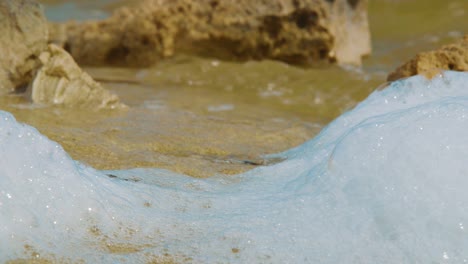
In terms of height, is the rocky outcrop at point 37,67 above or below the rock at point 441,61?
below

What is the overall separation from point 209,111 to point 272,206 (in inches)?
83.7

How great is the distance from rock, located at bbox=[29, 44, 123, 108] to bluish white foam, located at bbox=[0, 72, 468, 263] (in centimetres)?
139

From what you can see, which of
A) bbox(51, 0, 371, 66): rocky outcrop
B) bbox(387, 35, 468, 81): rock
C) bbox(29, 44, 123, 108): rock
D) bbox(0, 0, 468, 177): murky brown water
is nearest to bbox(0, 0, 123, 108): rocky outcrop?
bbox(29, 44, 123, 108): rock

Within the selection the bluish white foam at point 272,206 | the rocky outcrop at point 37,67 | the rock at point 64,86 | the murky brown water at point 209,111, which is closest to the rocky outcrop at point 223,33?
the murky brown water at point 209,111

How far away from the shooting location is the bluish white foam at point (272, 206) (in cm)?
201

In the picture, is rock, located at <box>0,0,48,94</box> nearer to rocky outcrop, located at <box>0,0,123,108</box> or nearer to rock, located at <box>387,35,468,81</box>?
rocky outcrop, located at <box>0,0,123,108</box>

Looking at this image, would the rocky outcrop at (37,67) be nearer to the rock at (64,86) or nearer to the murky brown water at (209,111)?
the rock at (64,86)

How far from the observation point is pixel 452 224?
2119 mm

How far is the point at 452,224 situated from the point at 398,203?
16cm

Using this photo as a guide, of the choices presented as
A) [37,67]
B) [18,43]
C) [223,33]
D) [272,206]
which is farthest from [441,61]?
[223,33]

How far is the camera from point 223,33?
6.04 metres

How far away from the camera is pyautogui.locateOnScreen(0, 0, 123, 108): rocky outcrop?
12.7 ft

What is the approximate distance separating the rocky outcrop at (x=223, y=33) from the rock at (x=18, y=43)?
2003mm

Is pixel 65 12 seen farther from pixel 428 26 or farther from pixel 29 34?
pixel 29 34
